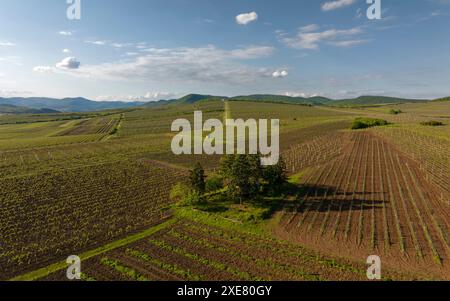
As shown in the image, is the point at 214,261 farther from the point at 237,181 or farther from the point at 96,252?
the point at 237,181

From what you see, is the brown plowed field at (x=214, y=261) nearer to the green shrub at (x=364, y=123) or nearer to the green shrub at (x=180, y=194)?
the green shrub at (x=180, y=194)

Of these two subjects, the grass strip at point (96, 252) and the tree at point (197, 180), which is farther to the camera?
the tree at point (197, 180)

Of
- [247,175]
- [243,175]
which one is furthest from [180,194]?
[247,175]

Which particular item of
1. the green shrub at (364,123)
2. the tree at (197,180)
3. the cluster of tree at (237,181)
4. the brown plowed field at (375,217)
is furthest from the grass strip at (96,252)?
the green shrub at (364,123)

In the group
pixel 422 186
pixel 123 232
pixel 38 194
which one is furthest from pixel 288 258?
pixel 38 194

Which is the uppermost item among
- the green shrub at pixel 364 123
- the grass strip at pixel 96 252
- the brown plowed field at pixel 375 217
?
the green shrub at pixel 364 123

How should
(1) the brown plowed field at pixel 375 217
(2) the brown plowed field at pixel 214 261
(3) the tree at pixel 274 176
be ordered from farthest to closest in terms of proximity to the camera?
1. (3) the tree at pixel 274 176
2. (1) the brown plowed field at pixel 375 217
3. (2) the brown plowed field at pixel 214 261
